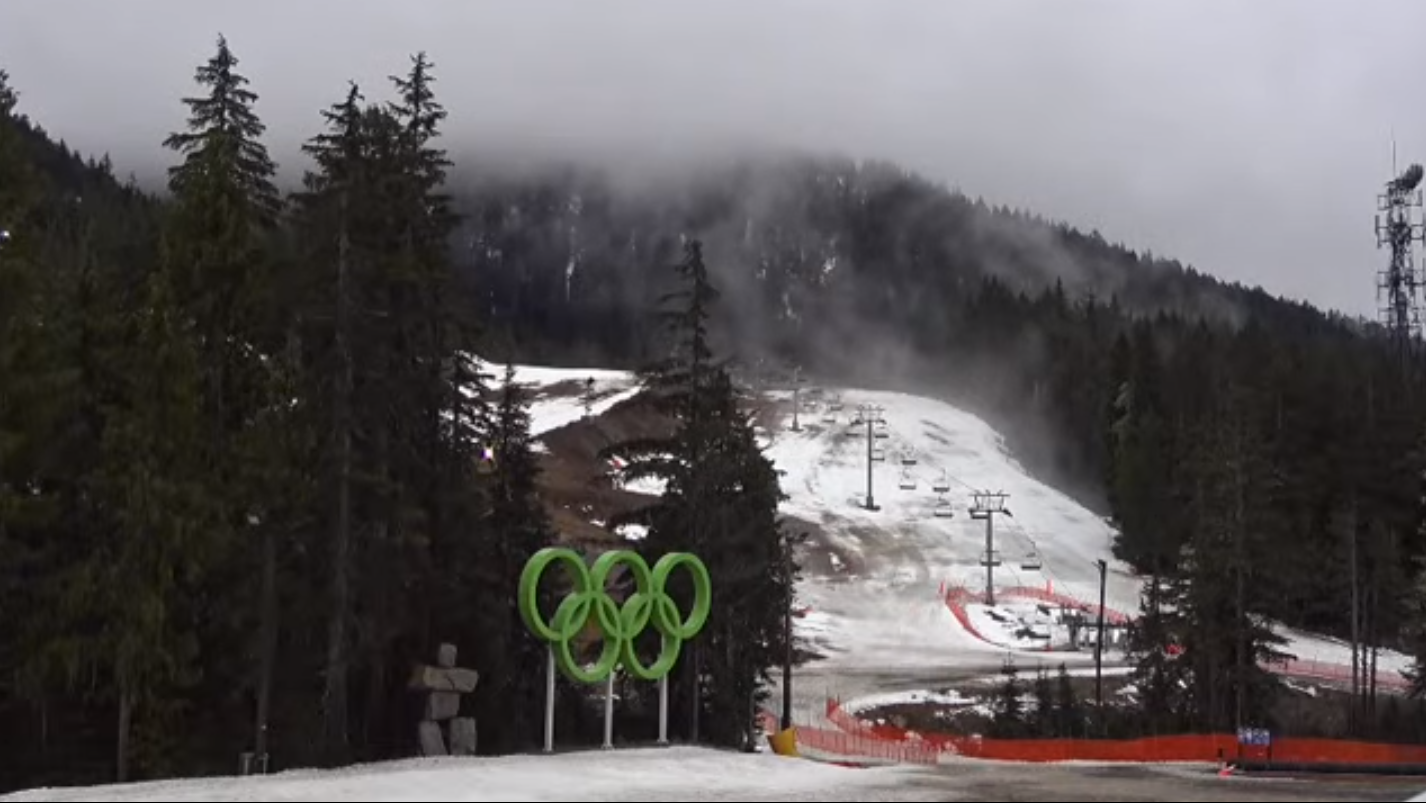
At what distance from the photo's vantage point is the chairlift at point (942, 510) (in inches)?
4296

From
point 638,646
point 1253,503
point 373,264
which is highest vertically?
point 373,264

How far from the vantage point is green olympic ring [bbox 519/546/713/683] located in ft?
84.0

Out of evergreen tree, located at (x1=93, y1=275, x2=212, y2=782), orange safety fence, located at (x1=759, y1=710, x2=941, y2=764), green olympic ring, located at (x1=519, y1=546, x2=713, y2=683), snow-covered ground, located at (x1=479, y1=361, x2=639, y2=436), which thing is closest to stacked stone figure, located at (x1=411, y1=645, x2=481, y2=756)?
green olympic ring, located at (x1=519, y1=546, x2=713, y2=683)

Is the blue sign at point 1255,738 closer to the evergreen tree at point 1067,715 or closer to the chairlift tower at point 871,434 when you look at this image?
the evergreen tree at point 1067,715

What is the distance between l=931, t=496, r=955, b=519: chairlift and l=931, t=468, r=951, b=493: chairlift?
2.53 feet

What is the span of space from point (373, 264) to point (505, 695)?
11.6 metres

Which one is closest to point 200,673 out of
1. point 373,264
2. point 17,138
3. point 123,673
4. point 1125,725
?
point 123,673

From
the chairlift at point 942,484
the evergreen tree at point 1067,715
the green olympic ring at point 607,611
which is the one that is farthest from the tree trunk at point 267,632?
the chairlift at point 942,484

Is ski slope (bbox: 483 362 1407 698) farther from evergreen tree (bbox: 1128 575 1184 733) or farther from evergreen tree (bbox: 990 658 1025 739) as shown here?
evergreen tree (bbox: 1128 575 1184 733)

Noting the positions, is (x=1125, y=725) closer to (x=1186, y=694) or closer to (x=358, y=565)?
(x=1186, y=694)

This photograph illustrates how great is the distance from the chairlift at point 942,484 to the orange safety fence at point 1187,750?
6680 centimetres

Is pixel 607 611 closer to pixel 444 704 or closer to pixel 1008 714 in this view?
pixel 444 704

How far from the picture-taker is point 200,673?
28.6 m

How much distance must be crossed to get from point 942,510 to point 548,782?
3698 inches
